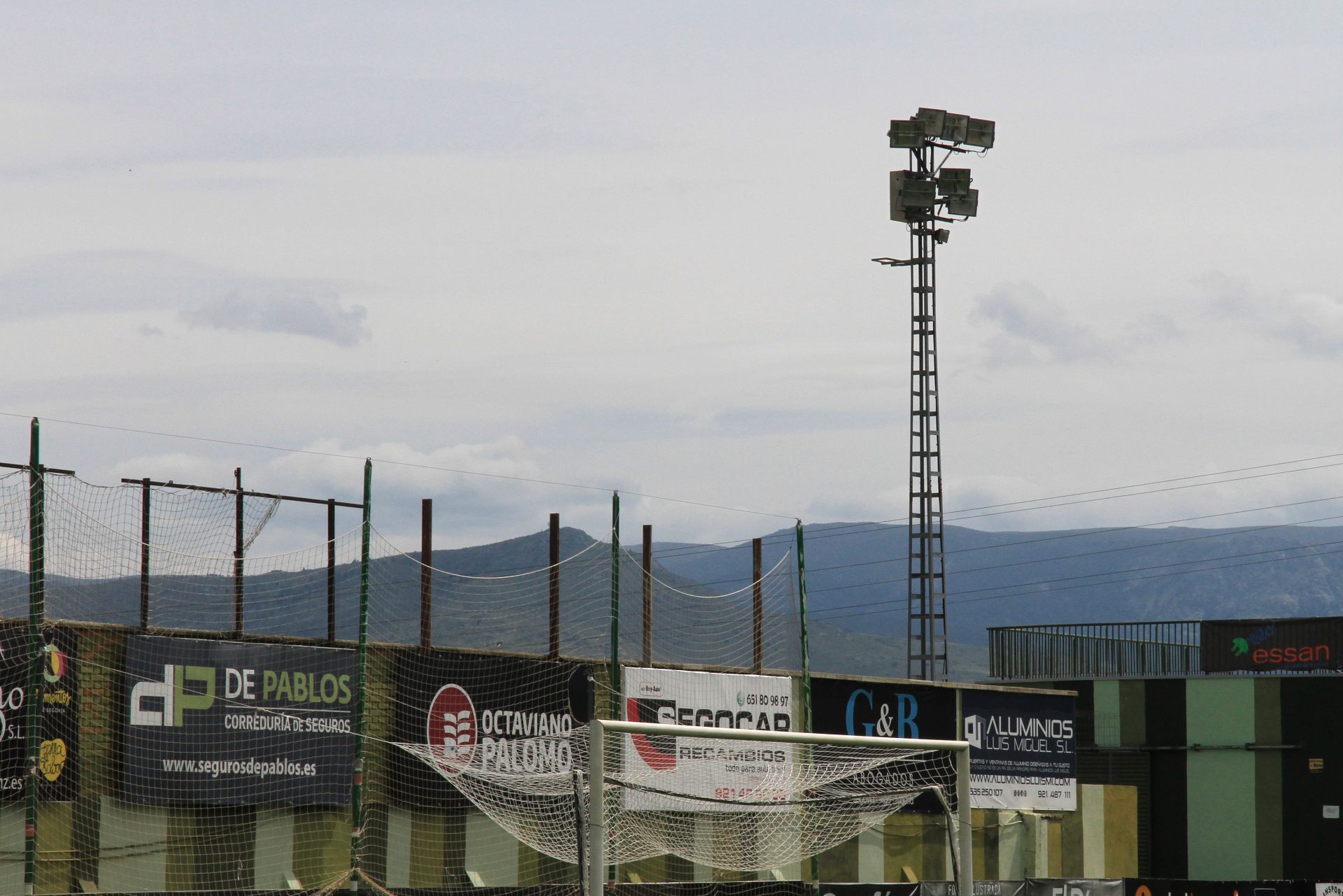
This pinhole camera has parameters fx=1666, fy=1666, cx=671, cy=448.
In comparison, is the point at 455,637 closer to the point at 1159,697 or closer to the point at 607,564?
the point at 1159,697

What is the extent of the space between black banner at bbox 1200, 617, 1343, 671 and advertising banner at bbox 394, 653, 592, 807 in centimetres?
2863

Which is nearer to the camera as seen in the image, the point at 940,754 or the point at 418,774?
the point at 418,774

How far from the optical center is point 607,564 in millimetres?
23641

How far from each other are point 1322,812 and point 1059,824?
14763 mm

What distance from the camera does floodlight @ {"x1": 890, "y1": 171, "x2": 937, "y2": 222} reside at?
4503cm

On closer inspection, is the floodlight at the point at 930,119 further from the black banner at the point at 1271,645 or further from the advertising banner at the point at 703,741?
the advertising banner at the point at 703,741

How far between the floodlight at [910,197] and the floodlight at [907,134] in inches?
31.3

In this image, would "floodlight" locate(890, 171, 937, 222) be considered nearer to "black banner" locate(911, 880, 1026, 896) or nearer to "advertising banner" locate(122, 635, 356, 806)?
"black banner" locate(911, 880, 1026, 896)

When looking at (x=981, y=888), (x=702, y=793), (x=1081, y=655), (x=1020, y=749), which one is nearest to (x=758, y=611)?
(x=702, y=793)

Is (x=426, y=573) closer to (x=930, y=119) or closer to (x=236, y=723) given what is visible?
(x=236, y=723)

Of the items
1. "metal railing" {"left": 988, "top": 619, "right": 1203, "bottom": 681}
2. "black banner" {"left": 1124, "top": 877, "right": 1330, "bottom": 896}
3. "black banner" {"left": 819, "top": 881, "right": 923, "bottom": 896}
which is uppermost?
"metal railing" {"left": 988, "top": 619, "right": 1203, "bottom": 681}

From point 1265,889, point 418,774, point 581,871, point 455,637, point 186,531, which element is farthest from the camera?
point 455,637

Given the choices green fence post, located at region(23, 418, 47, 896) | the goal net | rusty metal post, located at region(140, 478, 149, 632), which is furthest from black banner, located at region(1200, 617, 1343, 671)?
green fence post, located at region(23, 418, 47, 896)

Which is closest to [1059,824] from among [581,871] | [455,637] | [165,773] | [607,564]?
[607,564]
